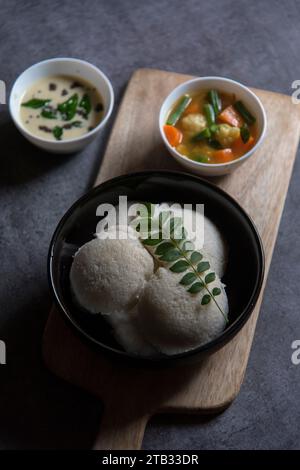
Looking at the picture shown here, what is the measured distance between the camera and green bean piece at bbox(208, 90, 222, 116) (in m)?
1.50

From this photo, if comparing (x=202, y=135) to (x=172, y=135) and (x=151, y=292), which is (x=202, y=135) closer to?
(x=172, y=135)

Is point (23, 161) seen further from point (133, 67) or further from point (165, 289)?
point (165, 289)

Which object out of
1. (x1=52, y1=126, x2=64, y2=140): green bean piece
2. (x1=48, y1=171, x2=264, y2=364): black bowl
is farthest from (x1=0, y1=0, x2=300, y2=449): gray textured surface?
(x1=48, y1=171, x2=264, y2=364): black bowl

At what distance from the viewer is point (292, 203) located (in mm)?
1530

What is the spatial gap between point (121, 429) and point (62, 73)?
3.20ft

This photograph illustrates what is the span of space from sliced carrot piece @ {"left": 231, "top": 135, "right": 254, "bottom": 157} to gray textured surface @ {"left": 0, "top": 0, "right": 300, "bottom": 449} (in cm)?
19

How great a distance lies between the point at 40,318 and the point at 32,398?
0.60ft

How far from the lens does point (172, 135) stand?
1.46 metres

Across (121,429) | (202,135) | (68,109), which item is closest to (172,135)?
(202,135)

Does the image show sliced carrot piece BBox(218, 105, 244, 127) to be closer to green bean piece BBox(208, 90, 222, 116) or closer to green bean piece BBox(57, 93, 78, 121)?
green bean piece BBox(208, 90, 222, 116)

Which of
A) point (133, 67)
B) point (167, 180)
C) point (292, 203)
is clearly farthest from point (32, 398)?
point (133, 67)

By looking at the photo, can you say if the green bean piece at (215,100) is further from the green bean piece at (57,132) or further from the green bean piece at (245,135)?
the green bean piece at (57,132)

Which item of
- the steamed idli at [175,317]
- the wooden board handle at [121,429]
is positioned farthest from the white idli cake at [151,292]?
the wooden board handle at [121,429]

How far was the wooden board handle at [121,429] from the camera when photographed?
119 cm
